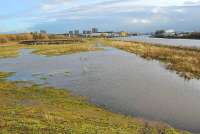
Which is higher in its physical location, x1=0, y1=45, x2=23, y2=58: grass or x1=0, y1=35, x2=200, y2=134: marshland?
x1=0, y1=35, x2=200, y2=134: marshland

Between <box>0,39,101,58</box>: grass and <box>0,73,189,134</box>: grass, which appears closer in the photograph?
<box>0,73,189,134</box>: grass

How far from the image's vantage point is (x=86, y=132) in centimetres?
1773

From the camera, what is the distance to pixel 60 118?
67.3 feet

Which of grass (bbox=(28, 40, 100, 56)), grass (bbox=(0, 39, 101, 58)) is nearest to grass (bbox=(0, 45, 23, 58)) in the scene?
grass (bbox=(0, 39, 101, 58))

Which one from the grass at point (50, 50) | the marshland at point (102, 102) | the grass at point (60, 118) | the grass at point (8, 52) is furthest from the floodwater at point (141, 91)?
the grass at point (50, 50)

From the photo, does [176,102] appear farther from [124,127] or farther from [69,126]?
[69,126]

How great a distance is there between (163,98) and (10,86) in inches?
617

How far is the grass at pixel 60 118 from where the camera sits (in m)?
18.1

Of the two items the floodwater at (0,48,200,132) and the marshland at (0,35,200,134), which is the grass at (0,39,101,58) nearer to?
the floodwater at (0,48,200,132)

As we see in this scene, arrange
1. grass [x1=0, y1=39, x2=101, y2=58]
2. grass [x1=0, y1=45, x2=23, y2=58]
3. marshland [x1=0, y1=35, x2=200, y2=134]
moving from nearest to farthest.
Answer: marshland [x1=0, y1=35, x2=200, y2=134] < grass [x1=0, y1=45, x2=23, y2=58] < grass [x1=0, y1=39, x2=101, y2=58]

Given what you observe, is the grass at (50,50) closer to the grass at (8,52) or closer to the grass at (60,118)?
the grass at (8,52)

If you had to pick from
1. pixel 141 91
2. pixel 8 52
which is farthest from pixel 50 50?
pixel 141 91

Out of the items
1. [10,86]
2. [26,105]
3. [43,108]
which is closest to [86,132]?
[43,108]

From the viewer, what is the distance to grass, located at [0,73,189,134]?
Answer: 18.1 meters
